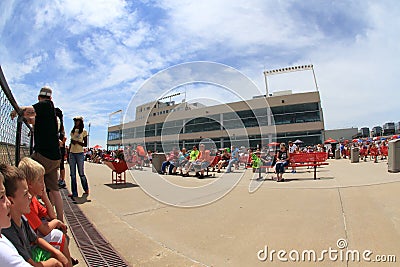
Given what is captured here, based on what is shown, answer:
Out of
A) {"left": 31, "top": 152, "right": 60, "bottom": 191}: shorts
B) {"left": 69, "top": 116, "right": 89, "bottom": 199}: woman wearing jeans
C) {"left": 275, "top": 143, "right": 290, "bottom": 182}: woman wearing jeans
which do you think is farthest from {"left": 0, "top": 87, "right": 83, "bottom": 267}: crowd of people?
{"left": 275, "top": 143, "right": 290, "bottom": 182}: woman wearing jeans

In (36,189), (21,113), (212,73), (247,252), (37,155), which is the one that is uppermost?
(212,73)

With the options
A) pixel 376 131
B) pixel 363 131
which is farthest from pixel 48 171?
pixel 363 131

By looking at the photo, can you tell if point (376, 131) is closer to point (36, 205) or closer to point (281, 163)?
point (281, 163)

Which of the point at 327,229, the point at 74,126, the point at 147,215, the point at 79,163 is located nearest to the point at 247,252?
the point at 327,229

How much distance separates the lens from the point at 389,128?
1754 inches

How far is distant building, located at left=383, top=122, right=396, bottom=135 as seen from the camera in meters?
43.4

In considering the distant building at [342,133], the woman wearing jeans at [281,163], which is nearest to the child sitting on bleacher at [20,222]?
the woman wearing jeans at [281,163]

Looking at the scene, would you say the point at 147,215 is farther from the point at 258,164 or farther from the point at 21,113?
the point at 258,164

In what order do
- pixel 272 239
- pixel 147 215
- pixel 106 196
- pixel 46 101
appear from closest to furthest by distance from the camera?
pixel 272 239
pixel 46 101
pixel 147 215
pixel 106 196

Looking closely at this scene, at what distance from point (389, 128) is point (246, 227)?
51579mm

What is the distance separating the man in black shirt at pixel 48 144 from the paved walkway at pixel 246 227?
2.52ft

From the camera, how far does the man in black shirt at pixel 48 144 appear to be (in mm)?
3453

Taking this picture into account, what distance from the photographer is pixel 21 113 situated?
3301 millimetres

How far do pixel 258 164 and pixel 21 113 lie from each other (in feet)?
27.0
